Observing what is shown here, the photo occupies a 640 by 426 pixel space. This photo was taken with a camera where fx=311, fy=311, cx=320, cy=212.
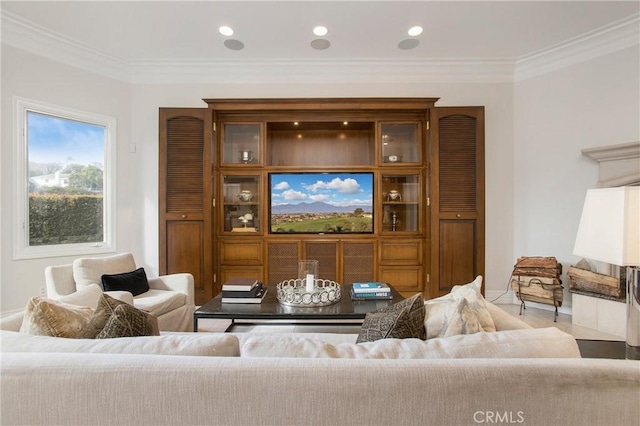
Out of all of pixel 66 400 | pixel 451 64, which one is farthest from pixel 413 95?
pixel 66 400

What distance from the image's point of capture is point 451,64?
397 cm

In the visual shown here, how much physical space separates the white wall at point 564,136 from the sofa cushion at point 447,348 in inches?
131

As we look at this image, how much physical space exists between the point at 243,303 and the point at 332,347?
1.58 metres

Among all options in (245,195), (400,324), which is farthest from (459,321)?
(245,195)

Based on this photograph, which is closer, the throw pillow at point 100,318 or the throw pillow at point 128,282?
the throw pillow at point 100,318

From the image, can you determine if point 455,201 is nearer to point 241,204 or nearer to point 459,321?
point 241,204

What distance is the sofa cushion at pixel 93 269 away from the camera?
8.56 ft

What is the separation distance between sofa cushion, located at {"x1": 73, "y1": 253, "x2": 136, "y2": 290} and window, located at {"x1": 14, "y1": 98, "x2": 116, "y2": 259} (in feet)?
4.07

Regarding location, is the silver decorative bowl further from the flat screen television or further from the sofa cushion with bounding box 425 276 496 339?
the flat screen television

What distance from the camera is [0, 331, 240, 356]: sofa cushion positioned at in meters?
1.00

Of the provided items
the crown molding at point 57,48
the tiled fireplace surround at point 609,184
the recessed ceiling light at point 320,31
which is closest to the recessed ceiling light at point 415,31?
the recessed ceiling light at point 320,31

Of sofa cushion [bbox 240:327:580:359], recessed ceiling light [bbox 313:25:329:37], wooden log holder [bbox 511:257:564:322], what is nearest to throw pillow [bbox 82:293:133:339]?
sofa cushion [bbox 240:327:580:359]

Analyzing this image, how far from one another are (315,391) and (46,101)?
14.4ft

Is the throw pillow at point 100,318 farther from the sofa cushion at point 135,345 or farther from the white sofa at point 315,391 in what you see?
the white sofa at point 315,391
